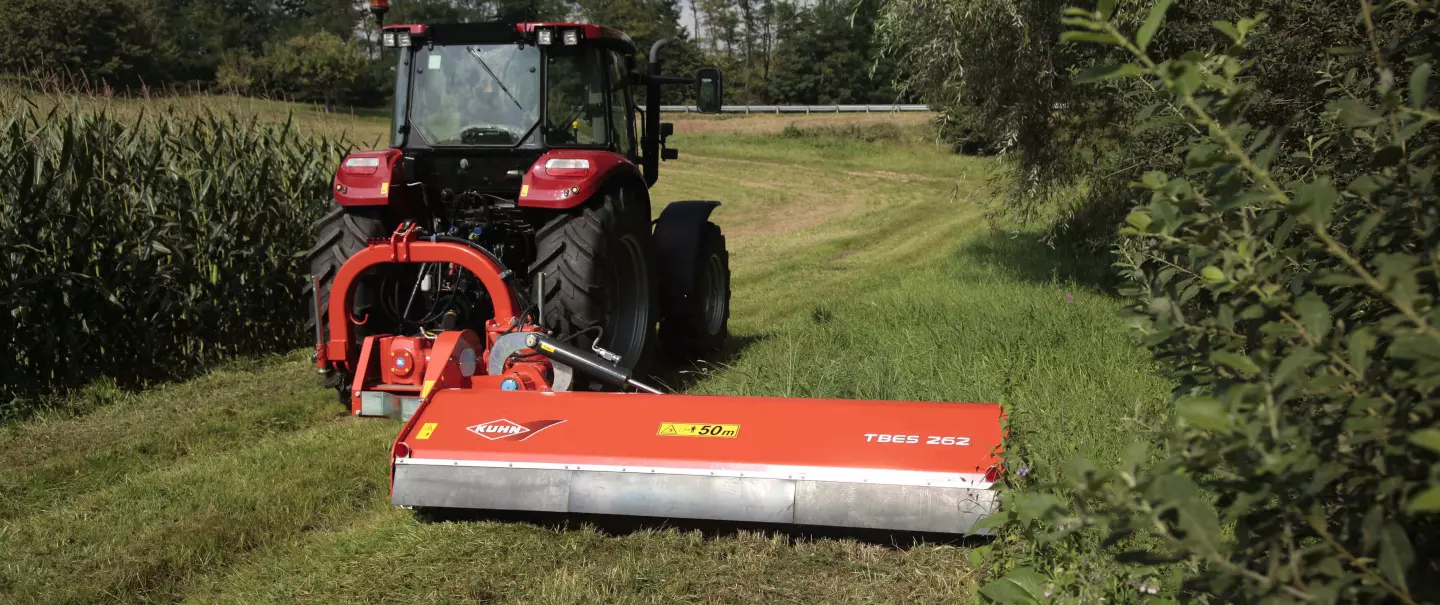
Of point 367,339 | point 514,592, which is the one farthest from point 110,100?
point 514,592

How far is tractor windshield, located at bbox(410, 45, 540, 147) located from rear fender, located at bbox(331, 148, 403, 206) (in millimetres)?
394

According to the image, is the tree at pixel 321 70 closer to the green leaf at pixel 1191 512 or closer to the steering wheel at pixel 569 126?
the steering wheel at pixel 569 126

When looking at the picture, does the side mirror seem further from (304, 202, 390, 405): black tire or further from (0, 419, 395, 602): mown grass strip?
(0, 419, 395, 602): mown grass strip

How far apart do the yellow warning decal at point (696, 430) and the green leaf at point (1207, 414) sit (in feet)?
8.69

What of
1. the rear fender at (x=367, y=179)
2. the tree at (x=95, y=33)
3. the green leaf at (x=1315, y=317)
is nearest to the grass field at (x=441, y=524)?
the rear fender at (x=367, y=179)

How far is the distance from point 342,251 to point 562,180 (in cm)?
115

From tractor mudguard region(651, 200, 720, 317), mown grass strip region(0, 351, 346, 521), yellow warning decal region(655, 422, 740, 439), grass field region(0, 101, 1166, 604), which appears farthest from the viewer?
tractor mudguard region(651, 200, 720, 317)

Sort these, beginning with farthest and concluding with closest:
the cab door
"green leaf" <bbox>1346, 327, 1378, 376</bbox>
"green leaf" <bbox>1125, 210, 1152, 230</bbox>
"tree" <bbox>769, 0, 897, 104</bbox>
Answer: "tree" <bbox>769, 0, 897, 104</bbox>
the cab door
"green leaf" <bbox>1125, 210, 1152, 230</bbox>
"green leaf" <bbox>1346, 327, 1378, 376</bbox>

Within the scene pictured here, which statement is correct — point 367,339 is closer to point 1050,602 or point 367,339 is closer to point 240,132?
point 1050,602

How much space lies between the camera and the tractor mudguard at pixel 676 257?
22.3 ft

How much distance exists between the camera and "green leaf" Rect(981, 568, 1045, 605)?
9.93 ft

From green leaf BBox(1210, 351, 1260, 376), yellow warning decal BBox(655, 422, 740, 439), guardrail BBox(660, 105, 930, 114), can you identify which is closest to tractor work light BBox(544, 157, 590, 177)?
yellow warning decal BBox(655, 422, 740, 439)

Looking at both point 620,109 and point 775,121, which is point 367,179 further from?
point 775,121

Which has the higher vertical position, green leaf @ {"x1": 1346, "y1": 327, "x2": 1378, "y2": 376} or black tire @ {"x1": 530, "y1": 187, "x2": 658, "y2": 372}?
green leaf @ {"x1": 1346, "y1": 327, "x2": 1378, "y2": 376}
